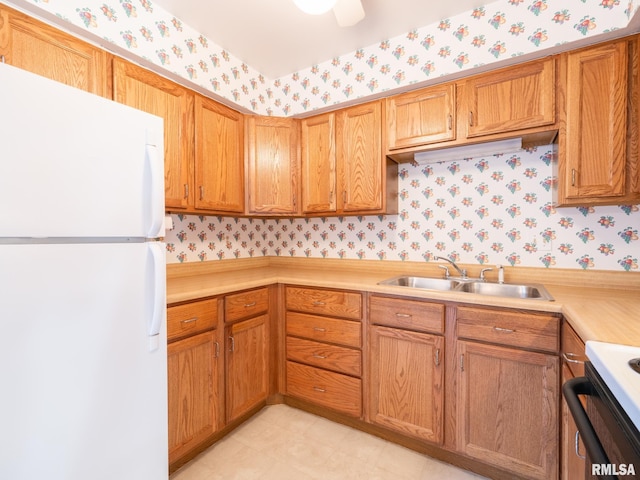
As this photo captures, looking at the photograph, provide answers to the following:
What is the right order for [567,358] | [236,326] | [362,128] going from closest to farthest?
[567,358]
[236,326]
[362,128]

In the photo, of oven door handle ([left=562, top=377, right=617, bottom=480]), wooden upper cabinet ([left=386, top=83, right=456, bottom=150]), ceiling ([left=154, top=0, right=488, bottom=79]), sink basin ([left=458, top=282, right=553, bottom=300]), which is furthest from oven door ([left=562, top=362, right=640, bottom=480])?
ceiling ([left=154, top=0, right=488, bottom=79])

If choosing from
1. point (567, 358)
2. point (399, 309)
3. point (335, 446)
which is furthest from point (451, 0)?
point (335, 446)

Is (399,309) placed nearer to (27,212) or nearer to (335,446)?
(335,446)

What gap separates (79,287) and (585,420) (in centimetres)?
136

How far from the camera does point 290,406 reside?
2186 millimetres

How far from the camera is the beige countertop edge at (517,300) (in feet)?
3.32

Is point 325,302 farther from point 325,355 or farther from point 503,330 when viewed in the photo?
point 503,330

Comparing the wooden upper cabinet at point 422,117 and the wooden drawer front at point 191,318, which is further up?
the wooden upper cabinet at point 422,117

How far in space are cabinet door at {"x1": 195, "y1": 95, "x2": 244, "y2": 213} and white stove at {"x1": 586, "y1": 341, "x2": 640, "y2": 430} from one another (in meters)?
1.98

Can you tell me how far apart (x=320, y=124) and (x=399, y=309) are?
150 cm

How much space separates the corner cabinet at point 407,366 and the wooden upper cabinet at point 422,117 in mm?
1035

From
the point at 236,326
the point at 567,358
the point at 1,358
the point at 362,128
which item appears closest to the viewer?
the point at 1,358

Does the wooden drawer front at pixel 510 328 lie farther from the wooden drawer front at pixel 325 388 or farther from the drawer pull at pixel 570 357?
the wooden drawer front at pixel 325 388

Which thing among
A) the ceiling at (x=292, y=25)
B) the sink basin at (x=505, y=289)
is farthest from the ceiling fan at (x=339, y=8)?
the sink basin at (x=505, y=289)
